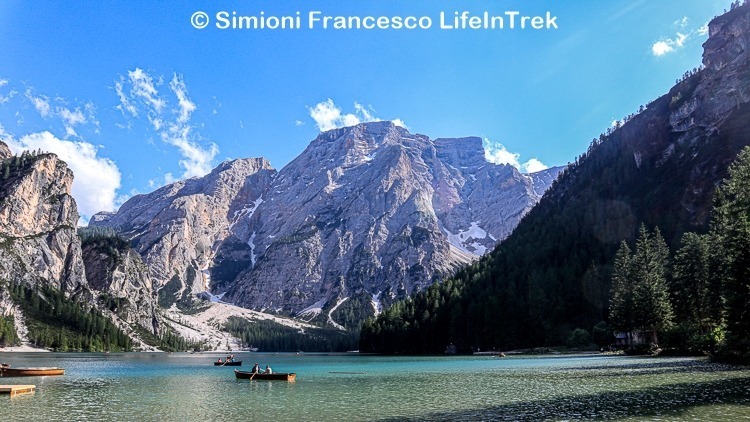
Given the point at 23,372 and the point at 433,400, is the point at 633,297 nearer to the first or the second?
the point at 433,400

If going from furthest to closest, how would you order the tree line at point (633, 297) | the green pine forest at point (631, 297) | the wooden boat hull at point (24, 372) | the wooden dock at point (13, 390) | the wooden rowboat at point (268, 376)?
the wooden boat hull at point (24, 372), the green pine forest at point (631, 297), the wooden rowboat at point (268, 376), the tree line at point (633, 297), the wooden dock at point (13, 390)

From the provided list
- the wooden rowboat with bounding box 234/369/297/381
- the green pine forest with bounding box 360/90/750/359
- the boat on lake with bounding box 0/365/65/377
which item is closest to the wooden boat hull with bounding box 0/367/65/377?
the boat on lake with bounding box 0/365/65/377

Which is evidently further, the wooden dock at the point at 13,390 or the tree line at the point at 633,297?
the tree line at the point at 633,297

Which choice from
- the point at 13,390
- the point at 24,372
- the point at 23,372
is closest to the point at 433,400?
the point at 13,390

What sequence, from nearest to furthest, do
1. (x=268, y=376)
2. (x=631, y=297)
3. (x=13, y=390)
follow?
(x=13, y=390) < (x=268, y=376) < (x=631, y=297)

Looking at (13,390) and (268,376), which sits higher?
(13,390)

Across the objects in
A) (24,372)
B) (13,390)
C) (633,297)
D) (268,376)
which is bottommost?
(24,372)

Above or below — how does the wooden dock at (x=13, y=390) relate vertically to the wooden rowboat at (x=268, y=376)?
above

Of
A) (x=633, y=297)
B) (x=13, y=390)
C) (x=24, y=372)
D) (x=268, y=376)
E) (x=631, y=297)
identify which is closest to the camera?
(x=13, y=390)

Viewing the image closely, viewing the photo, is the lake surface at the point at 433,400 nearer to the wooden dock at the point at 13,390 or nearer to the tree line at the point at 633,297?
the wooden dock at the point at 13,390

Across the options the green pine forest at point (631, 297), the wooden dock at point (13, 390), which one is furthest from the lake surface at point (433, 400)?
the green pine forest at point (631, 297)

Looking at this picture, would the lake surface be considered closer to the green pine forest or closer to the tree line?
the tree line

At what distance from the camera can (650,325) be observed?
363 feet

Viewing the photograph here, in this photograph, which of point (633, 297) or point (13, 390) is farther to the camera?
point (633, 297)
